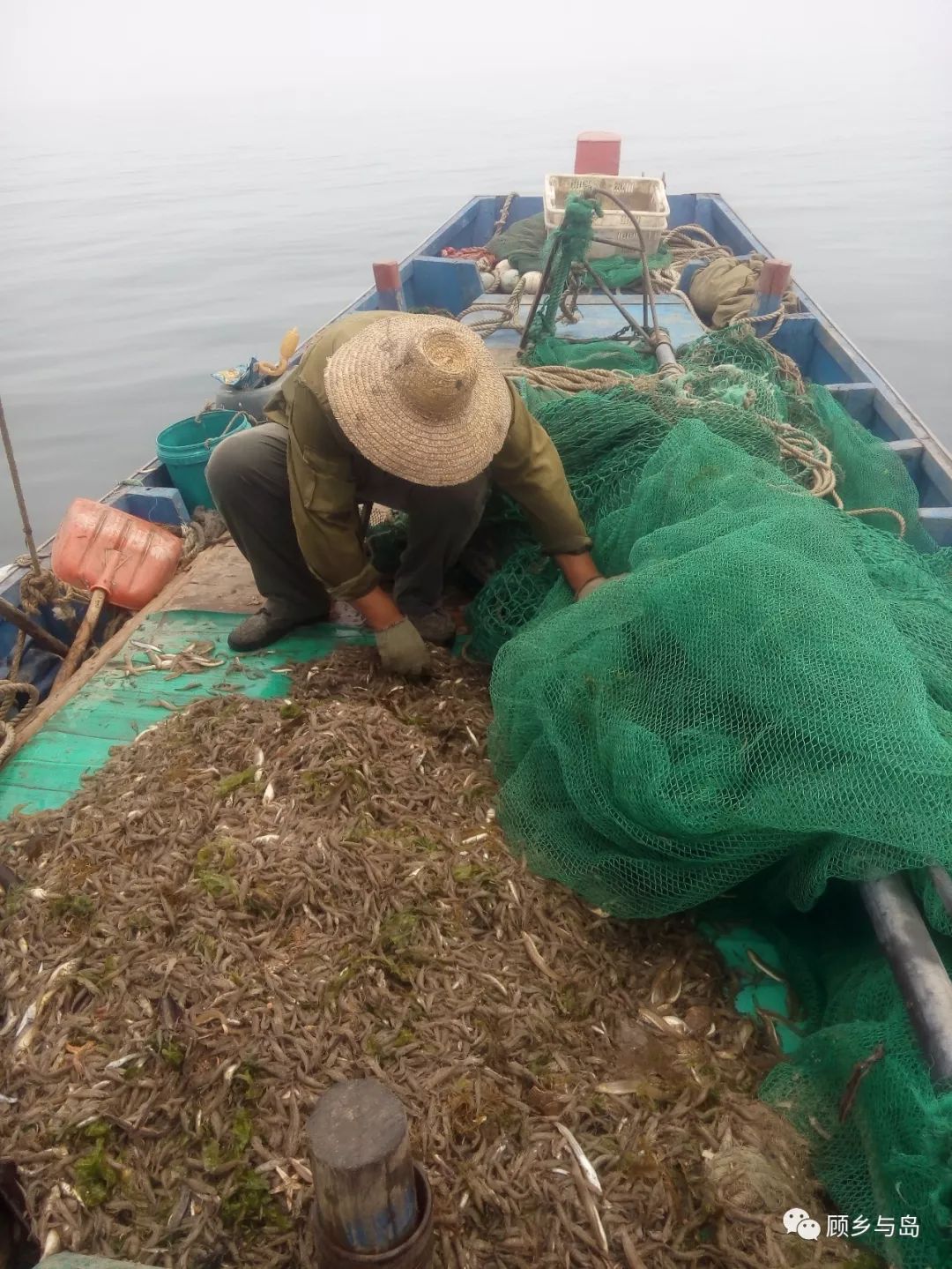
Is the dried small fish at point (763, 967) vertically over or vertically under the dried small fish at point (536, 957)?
under

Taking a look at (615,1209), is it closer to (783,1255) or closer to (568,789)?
(783,1255)

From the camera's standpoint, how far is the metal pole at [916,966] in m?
1.97

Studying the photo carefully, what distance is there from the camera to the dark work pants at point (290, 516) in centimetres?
387

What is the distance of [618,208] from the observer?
8562 mm

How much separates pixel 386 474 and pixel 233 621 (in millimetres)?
1413

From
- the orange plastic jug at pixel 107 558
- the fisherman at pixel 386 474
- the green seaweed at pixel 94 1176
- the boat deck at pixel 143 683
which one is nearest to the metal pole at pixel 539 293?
the fisherman at pixel 386 474

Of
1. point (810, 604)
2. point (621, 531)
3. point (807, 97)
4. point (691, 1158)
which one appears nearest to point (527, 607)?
point (621, 531)

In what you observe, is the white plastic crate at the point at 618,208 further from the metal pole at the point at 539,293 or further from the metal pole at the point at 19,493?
the metal pole at the point at 19,493

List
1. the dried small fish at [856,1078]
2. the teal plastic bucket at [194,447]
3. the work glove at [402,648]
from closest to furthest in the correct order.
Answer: the dried small fish at [856,1078] → the work glove at [402,648] → the teal plastic bucket at [194,447]

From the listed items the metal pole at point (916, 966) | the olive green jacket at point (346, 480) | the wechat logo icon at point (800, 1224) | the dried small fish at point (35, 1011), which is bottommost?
the wechat logo icon at point (800, 1224)

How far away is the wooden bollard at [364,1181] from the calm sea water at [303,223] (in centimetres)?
1111

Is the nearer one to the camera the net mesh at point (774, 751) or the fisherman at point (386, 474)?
the net mesh at point (774, 751)

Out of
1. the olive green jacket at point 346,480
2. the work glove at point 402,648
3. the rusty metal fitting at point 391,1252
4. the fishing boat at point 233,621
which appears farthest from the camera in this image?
the work glove at point 402,648

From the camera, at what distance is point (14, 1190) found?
7.06 ft
